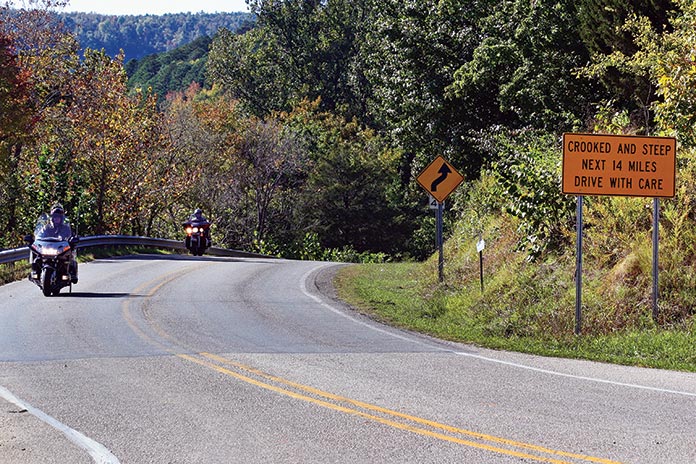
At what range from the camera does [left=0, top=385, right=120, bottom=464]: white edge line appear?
7.43 m

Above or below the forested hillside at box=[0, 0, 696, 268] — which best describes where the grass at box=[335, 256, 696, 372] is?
below

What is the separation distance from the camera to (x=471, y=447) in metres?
7.65

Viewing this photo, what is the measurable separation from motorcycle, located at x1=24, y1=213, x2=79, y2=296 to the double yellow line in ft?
20.6

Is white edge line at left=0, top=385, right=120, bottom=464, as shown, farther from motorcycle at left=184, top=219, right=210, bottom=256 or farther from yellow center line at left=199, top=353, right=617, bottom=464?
motorcycle at left=184, top=219, right=210, bottom=256

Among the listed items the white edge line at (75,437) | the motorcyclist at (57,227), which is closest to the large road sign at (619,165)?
the white edge line at (75,437)

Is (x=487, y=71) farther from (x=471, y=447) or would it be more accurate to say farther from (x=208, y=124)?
(x=208, y=124)

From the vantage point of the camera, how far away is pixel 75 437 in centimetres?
805

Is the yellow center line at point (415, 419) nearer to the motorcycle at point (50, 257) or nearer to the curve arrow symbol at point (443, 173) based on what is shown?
the motorcycle at point (50, 257)

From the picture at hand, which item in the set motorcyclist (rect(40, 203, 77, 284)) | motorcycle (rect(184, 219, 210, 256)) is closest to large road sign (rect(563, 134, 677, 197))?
motorcyclist (rect(40, 203, 77, 284))

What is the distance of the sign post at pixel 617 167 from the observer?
1416 centimetres

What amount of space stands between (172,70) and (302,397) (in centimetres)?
13868

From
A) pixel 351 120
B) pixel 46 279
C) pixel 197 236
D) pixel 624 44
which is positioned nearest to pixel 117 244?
pixel 197 236

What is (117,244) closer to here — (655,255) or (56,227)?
(56,227)

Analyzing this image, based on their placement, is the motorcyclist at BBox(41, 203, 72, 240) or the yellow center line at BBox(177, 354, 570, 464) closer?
the yellow center line at BBox(177, 354, 570, 464)
